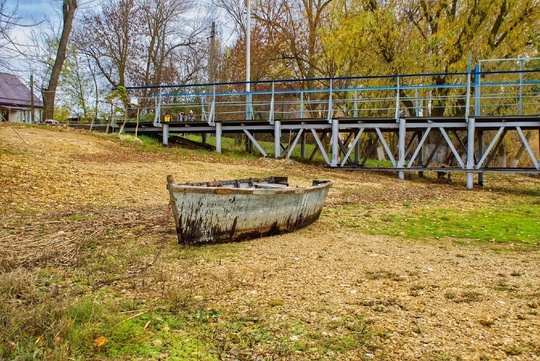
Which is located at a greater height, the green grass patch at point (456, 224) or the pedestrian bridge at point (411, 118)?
the pedestrian bridge at point (411, 118)

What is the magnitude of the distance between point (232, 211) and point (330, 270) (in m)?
1.79

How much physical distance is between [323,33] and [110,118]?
1111 cm

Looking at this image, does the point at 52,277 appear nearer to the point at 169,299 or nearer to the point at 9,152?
the point at 169,299

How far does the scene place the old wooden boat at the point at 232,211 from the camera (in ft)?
21.6

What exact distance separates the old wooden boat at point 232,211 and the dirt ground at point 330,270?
227mm

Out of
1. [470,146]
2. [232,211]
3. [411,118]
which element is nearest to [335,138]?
[411,118]

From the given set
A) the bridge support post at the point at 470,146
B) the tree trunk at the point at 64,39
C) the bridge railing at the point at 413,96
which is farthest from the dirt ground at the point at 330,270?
the tree trunk at the point at 64,39

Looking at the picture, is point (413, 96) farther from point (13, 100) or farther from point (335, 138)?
point (13, 100)

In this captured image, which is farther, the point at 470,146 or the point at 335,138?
the point at 335,138

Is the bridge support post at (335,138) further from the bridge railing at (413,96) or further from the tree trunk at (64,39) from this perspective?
the tree trunk at (64,39)

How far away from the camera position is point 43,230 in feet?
24.4

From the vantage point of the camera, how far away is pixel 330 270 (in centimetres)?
597

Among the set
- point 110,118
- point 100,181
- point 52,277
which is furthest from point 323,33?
point 52,277

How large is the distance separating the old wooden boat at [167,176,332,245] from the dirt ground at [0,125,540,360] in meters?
0.23
